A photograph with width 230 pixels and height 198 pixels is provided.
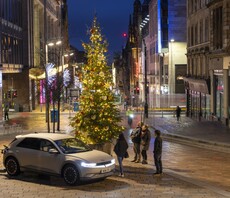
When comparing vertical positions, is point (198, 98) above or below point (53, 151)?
above

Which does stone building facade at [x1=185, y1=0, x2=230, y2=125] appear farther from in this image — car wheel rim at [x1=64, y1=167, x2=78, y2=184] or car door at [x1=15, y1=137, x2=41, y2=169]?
car wheel rim at [x1=64, y1=167, x2=78, y2=184]

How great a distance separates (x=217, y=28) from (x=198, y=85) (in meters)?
8.05

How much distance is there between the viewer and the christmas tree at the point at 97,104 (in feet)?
63.3

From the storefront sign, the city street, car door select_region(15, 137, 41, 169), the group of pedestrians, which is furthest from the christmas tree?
the storefront sign

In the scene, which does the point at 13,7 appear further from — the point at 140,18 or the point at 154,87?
the point at 140,18

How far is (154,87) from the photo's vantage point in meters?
86.7

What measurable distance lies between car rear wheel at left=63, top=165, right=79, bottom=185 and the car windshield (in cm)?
65

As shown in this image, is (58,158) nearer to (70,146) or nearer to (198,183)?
(70,146)

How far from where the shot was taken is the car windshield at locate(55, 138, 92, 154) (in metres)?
15.6

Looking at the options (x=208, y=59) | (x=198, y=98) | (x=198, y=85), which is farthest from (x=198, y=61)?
(x=208, y=59)

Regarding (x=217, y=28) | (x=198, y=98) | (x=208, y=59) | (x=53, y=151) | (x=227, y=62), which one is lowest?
(x=53, y=151)

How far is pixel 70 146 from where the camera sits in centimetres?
1595

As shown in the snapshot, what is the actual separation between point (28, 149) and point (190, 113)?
35824 mm

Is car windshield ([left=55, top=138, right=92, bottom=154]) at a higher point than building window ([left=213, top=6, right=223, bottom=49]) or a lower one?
lower
